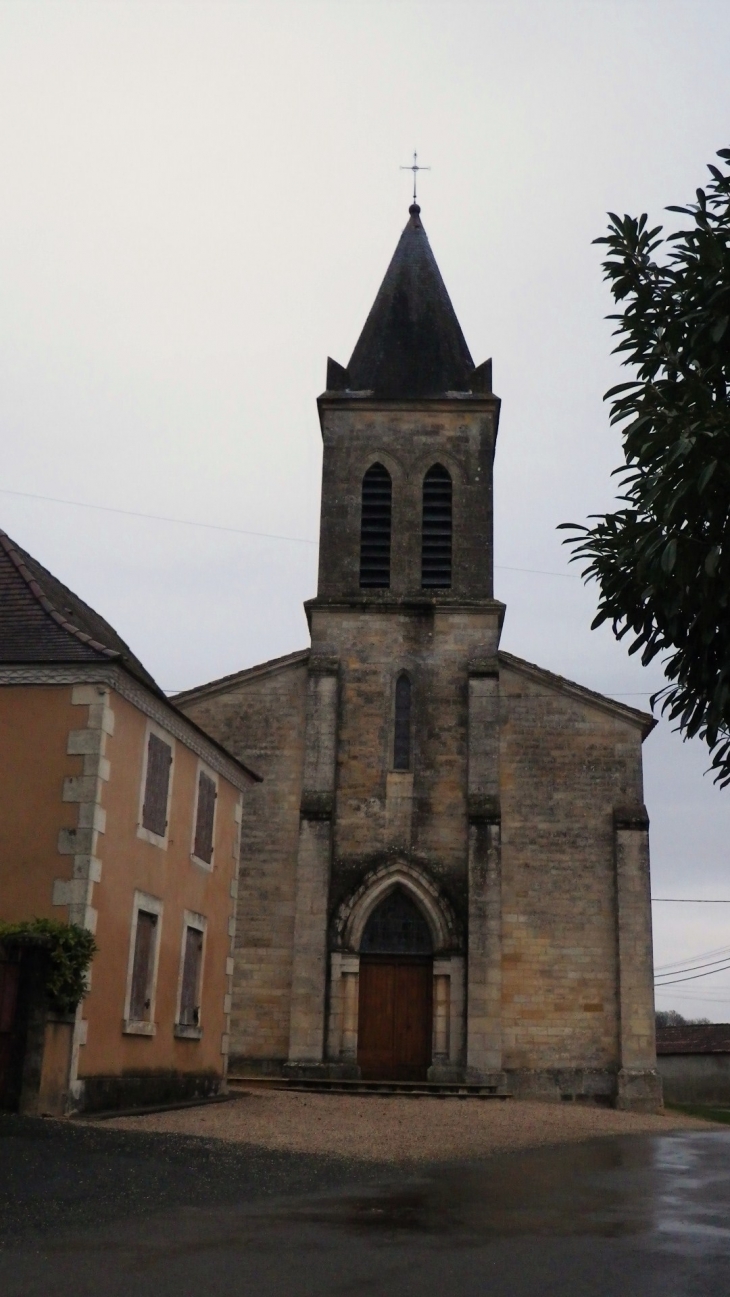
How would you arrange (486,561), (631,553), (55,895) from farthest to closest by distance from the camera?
(486,561) < (55,895) < (631,553)

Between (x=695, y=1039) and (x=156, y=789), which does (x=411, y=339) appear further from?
(x=695, y=1039)

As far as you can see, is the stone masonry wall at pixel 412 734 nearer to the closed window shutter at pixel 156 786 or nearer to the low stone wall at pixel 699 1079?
the closed window shutter at pixel 156 786

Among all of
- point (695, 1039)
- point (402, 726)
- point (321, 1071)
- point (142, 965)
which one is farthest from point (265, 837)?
point (695, 1039)

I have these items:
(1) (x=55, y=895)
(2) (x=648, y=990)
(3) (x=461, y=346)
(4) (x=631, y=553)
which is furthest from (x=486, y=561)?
Result: (4) (x=631, y=553)

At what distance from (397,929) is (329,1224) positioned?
1586 cm

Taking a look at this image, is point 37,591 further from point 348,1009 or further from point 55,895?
point 348,1009

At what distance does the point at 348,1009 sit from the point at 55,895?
33.1 feet

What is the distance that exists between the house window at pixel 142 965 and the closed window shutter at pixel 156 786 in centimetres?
83

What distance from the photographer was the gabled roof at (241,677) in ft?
77.7

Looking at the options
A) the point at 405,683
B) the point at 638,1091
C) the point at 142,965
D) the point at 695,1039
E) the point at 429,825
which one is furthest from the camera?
the point at 695,1039

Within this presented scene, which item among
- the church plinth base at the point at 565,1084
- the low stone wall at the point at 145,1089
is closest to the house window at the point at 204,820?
the low stone wall at the point at 145,1089

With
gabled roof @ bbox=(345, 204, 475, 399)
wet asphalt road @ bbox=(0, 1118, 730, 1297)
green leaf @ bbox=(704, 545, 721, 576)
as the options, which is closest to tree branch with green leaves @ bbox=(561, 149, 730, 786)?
green leaf @ bbox=(704, 545, 721, 576)

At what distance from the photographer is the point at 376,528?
24.9 m

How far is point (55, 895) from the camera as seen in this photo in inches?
501
